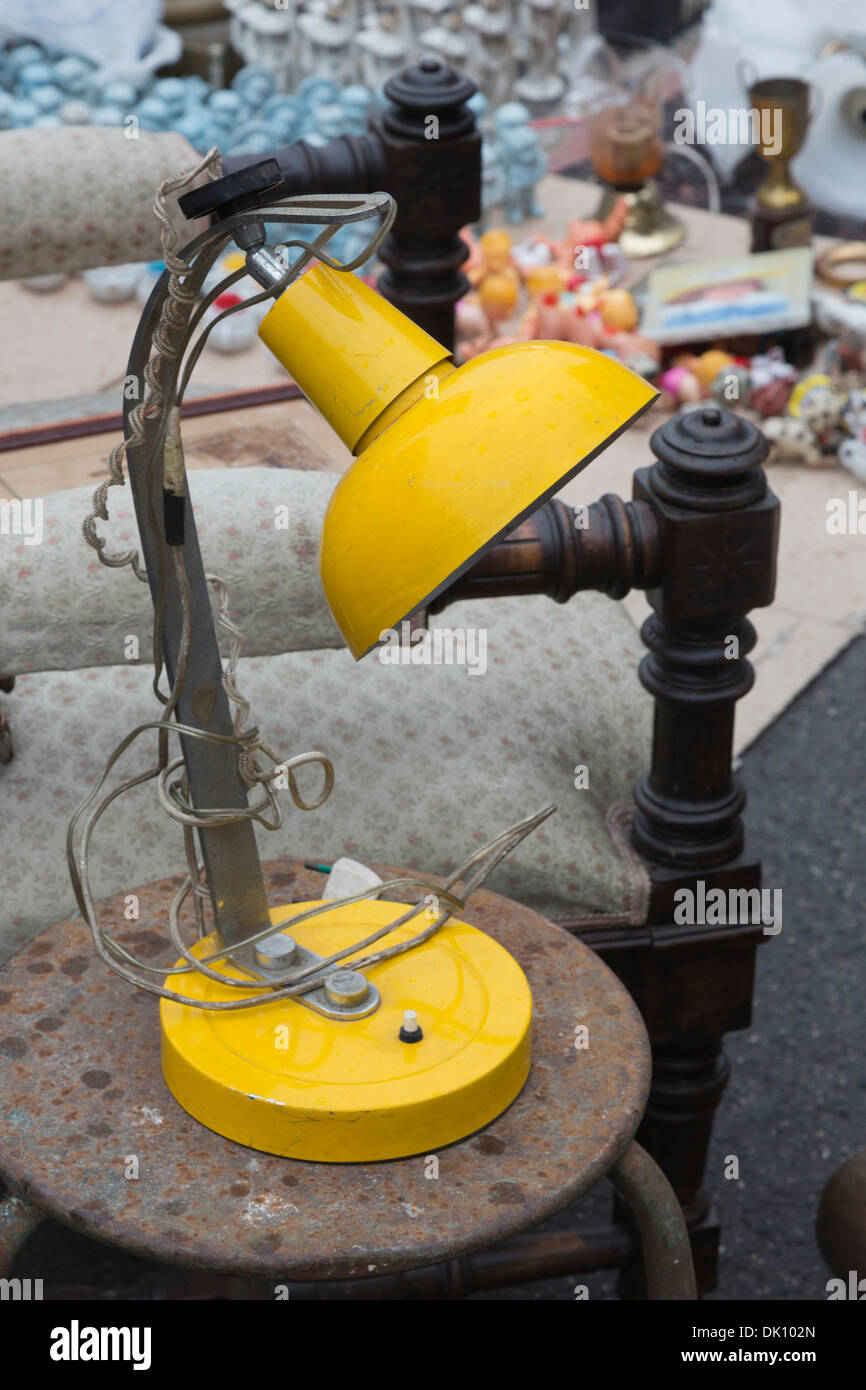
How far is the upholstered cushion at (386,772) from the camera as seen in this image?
4.87 feet

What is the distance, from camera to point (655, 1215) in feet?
3.79

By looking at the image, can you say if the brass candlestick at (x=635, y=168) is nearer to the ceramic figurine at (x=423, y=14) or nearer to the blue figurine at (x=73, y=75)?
the ceramic figurine at (x=423, y=14)

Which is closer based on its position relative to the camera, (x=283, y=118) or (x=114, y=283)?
(x=114, y=283)

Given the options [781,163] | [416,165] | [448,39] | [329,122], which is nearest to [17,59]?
[329,122]

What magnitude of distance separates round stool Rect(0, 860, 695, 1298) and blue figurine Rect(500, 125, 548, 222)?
9.82 feet

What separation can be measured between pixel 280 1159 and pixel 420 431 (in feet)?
1.59

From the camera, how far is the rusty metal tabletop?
3.23 ft

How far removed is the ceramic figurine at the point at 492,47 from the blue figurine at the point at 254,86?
58 cm

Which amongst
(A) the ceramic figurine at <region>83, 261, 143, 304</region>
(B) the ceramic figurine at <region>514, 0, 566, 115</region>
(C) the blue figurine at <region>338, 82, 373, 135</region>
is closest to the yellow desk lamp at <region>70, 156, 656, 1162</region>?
(A) the ceramic figurine at <region>83, 261, 143, 304</region>

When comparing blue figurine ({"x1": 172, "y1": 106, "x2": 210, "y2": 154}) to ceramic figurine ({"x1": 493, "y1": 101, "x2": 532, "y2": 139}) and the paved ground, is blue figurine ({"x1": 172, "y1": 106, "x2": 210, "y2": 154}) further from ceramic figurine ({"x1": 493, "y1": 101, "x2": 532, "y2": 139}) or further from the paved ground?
the paved ground

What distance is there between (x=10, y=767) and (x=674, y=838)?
0.62 metres

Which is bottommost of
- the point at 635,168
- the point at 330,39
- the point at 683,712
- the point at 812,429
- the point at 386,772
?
the point at 812,429

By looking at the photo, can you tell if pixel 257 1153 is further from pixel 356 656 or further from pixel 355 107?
pixel 355 107

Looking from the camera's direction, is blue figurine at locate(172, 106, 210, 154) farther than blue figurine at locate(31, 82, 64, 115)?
No
